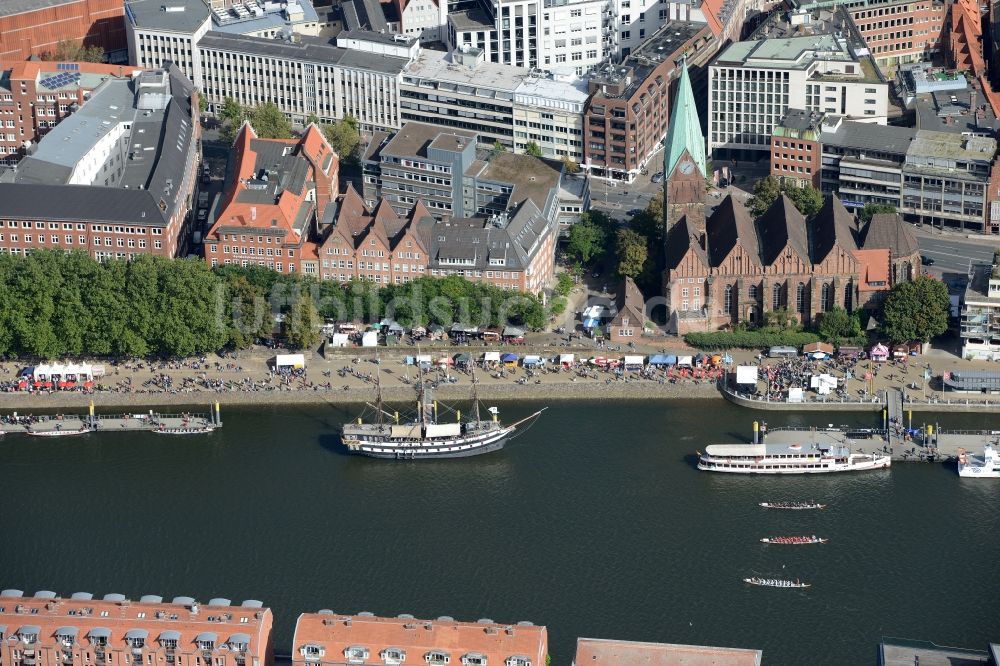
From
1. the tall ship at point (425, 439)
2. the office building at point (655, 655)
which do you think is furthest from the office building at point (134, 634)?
the tall ship at point (425, 439)

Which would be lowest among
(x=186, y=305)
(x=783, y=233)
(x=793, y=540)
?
(x=793, y=540)

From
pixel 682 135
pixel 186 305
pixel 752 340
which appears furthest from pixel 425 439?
pixel 682 135

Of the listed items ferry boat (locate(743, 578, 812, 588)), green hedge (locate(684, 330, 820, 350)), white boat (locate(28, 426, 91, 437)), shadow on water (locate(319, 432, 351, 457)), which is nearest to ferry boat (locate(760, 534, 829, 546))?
ferry boat (locate(743, 578, 812, 588))

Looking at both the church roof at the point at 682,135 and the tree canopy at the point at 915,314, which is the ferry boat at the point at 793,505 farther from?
the church roof at the point at 682,135

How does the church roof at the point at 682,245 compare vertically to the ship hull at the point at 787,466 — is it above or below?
above

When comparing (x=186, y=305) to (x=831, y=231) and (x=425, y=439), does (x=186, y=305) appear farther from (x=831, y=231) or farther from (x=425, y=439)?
(x=831, y=231)

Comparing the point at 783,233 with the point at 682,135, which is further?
the point at 682,135
